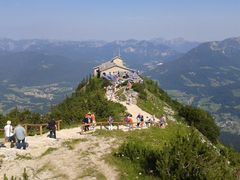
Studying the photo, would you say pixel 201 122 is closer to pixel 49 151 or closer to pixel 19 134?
pixel 49 151

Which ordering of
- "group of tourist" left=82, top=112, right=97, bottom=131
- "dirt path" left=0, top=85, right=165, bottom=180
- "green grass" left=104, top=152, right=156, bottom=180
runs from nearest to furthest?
"green grass" left=104, top=152, right=156, bottom=180
"dirt path" left=0, top=85, right=165, bottom=180
"group of tourist" left=82, top=112, right=97, bottom=131

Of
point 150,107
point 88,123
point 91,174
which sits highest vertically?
point 88,123

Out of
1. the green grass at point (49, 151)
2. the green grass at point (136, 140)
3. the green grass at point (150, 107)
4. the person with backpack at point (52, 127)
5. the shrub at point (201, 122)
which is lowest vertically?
the shrub at point (201, 122)

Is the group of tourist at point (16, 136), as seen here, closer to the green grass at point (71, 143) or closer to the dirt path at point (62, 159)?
the dirt path at point (62, 159)

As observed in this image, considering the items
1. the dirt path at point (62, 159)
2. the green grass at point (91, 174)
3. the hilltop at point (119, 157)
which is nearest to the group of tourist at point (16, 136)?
the dirt path at point (62, 159)

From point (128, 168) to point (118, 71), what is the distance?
66.9m

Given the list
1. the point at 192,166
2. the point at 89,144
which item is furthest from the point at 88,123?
the point at 192,166

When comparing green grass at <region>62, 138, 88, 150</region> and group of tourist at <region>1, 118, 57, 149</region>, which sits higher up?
group of tourist at <region>1, 118, 57, 149</region>

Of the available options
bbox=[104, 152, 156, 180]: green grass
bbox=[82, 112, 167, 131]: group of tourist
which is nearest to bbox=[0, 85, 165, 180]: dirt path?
bbox=[104, 152, 156, 180]: green grass

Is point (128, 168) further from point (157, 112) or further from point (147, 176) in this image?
point (157, 112)

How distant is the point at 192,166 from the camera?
22219 mm

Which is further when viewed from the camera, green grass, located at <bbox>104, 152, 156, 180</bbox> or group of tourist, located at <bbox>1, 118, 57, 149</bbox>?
group of tourist, located at <bbox>1, 118, 57, 149</bbox>

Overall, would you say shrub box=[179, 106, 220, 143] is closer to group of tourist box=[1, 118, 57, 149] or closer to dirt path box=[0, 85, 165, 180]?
dirt path box=[0, 85, 165, 180]

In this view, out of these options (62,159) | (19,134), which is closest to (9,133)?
(19,134)
